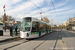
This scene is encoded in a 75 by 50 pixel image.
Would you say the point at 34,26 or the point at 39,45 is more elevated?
the point at 34,26

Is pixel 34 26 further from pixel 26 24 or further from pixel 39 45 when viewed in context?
pixel 39 45

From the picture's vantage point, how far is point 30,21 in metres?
14.0

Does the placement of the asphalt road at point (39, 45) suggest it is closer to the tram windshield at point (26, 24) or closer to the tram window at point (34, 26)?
the tram windshield at point (26, 24)

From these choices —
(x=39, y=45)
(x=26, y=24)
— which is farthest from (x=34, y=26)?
(x=39, y=45)

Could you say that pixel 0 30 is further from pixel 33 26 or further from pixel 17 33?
pixel 33 26

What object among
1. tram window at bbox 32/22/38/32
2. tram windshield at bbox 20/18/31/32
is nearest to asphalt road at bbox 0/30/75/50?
tram windshield at bbox 20/18/31/32

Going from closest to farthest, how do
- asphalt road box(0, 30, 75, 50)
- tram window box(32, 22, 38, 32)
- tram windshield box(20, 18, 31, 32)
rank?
asphalt road box(0, 30, 75, 50) < tram windshield box(20, 18, 31, 32) < tram window box(32, 22, 38, 32)

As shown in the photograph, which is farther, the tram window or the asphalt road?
the tram window

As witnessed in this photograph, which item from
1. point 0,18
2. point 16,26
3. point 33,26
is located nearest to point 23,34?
point 33,26

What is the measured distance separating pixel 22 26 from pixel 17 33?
6936mm

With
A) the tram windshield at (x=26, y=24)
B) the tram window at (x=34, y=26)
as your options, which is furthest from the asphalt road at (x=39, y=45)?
the tram window at (x=34, y=26)

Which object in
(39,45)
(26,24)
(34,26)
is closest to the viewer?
(39,45)

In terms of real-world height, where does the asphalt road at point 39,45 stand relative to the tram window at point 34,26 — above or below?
below

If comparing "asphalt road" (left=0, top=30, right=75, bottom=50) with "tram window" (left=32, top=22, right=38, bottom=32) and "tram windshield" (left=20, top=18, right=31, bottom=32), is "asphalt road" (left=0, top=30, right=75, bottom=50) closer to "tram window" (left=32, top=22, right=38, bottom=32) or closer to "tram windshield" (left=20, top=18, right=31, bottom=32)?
"tram windshield" (left=20, top=18, right=31, bottom=32)
